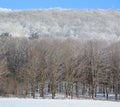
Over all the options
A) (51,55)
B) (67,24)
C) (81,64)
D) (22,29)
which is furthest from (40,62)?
(67,24)

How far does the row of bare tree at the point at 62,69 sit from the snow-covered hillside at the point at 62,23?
79805 millimetres

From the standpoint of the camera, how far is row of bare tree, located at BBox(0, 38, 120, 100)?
60188 mm

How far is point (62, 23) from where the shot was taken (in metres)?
171

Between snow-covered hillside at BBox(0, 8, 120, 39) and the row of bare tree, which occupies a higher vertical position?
snow-covered hillside at BBox(0, 8, 120, 39)

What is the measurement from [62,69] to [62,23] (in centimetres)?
10976

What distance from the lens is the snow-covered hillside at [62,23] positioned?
154m

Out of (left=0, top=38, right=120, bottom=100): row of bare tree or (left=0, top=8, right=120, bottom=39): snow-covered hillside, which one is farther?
(left=0, top=8, right=120, bottom=39): snow-covered hillside

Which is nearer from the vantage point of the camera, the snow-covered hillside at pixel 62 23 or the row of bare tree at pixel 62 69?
the row of bare tree at pixel 62 69

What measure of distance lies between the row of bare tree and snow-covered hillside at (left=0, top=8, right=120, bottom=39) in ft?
262

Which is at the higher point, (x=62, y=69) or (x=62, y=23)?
(x=62, y=23)

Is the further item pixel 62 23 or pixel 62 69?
pixel 62 23

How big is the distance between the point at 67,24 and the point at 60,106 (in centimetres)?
14547

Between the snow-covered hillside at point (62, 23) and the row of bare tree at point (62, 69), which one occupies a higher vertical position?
the snow-covered hillside at point (62, 23)

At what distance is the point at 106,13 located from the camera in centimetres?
18575
